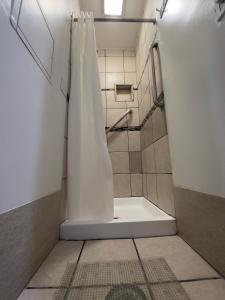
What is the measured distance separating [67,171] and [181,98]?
2.63ft

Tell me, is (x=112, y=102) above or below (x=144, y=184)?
above

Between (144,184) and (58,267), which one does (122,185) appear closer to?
(144,184)

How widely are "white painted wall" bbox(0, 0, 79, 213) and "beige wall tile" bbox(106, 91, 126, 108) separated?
121cm

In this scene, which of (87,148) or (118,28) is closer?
(87,148)

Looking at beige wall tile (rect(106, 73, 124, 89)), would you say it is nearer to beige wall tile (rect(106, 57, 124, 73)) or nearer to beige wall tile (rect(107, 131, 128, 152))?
beige wall tile (rect(106, 57, 124, 73))

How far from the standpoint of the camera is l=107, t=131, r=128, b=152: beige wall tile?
6.88ft

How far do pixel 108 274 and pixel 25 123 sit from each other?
621 mm

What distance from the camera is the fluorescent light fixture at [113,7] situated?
1.72 metres

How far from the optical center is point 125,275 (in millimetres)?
636

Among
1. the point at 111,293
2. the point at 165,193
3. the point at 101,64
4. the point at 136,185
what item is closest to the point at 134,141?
the point at 136,185

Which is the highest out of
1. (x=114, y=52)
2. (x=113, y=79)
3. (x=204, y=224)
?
(x=114, y=52)

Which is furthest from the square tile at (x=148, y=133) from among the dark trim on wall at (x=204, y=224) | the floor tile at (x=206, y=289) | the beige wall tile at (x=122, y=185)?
the floor tile at (x=206, y=289)

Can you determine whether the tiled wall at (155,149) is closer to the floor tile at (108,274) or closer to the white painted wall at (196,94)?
the white painted wall at (196,94)

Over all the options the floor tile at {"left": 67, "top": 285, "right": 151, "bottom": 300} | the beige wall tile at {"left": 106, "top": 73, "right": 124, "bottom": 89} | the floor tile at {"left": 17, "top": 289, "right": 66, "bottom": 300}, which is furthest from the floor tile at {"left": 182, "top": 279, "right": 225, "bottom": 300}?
the beige wall tile at {"left": 106, "top": 73, "right": 124, "bottom": 89}
